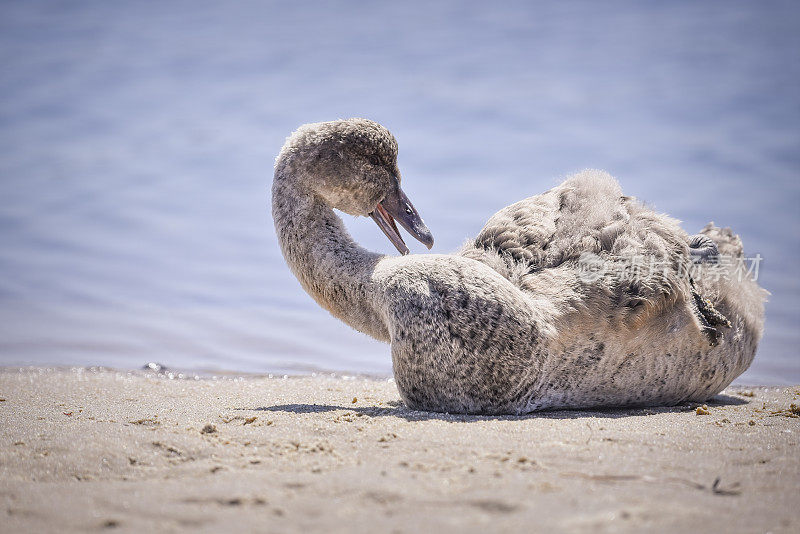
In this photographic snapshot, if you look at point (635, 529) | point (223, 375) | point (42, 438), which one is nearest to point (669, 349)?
point (635, 529)

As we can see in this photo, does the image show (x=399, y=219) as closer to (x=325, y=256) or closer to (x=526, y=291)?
(x=325, y=256)

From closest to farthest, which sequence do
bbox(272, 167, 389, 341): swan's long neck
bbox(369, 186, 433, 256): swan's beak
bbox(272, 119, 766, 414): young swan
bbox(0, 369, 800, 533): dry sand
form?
bbox(0, 369, 800, 533): dry sand, bbox(272, 119, 766, 414): young swan, bbox(272, 167, 389, 341): swan's long neck, bbox(369, 186, 433, 256): swan's beak

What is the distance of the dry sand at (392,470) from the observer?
8.14 ft

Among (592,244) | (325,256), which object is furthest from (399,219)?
(592,244)

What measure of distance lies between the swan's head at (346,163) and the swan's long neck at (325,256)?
11 cm

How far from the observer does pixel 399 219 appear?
580 centimetres

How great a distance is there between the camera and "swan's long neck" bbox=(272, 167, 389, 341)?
5066mm

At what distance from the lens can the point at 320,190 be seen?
5.46 meters

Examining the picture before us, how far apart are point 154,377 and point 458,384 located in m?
4.26

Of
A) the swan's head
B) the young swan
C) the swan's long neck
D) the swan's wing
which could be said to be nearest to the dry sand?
the young swan

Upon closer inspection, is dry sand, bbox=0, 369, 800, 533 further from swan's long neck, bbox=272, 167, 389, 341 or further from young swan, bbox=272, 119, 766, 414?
swan's long neck, bbox=272, 167, 389, 341

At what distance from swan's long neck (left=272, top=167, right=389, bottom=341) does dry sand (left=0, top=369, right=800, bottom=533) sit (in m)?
0.74

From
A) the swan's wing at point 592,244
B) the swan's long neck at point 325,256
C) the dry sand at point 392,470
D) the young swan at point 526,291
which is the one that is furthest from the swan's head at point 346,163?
the dry sand at point 392,470

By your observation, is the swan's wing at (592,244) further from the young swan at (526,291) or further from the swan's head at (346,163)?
the swan's head at (346,163)
